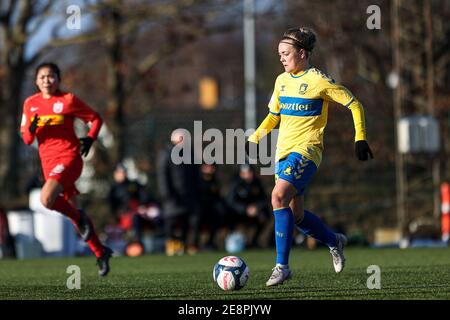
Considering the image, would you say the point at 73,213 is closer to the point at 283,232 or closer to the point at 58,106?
the point at 58,106

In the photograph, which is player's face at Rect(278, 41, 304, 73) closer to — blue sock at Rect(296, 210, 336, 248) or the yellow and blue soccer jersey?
the yellow and blue soccer jersey

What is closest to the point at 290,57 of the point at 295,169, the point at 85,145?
the point at 295,169

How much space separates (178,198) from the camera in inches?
785

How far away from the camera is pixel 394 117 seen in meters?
28.3

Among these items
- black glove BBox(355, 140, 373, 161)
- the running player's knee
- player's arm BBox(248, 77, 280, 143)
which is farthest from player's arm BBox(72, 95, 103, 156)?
black glove BBox(355, 140, 373, 161)

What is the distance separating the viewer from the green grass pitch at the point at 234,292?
863 centimetres

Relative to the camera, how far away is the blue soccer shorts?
9438 millimetres

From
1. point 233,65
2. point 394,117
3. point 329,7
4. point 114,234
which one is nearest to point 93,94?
point 329,7

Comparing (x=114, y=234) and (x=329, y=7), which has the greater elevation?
(x=329, y=7)

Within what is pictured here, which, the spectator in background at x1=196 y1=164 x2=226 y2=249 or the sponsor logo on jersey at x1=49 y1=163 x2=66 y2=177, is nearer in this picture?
the sponsor logo on jersey at x1=49 y1=163 x2=66 y2=177

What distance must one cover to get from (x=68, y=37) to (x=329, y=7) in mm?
7785

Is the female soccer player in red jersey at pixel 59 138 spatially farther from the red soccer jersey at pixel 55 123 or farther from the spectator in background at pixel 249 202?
the spectator in background at pixel 249 202

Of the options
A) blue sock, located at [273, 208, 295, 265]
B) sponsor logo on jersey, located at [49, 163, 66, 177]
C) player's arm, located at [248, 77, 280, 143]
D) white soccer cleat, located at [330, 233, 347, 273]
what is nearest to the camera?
blue sock, located at [273, 208, 295, 265]
